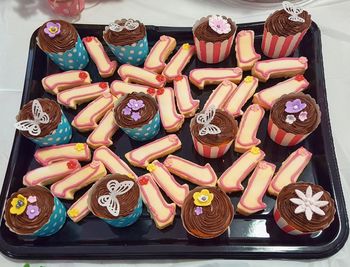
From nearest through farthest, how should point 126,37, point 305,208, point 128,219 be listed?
1. point 305,208
2. point 128,219
3. point 126,37

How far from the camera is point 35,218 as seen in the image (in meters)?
1.67

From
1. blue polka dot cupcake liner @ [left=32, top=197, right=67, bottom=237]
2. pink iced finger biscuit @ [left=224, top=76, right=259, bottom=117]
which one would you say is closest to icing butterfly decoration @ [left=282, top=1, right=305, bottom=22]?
pink iced finger biscuit @ [left=224, top=76, right=259, bottom=117]

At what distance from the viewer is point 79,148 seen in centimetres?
194

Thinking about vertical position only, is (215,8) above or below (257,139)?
above

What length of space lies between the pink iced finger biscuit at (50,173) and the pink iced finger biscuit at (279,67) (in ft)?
2.83

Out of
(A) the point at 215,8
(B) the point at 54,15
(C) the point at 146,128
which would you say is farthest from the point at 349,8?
(B) the point at 54,15

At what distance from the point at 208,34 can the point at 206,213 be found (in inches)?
31.6

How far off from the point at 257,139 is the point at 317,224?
1.49 feet

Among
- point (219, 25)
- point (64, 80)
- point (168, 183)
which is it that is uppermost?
point (219, 25)

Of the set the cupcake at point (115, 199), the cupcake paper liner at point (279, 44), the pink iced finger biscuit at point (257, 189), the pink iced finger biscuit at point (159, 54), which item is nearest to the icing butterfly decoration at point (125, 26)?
the pink iced finger biscuit at point (159, 54)

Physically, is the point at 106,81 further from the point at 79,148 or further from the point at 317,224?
the point at 317,224

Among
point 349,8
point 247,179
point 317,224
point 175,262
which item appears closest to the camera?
point 317,224

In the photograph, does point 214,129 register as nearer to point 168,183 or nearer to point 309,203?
point 168,183

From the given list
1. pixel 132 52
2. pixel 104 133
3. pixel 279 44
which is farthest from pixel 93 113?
pixel 279 44
